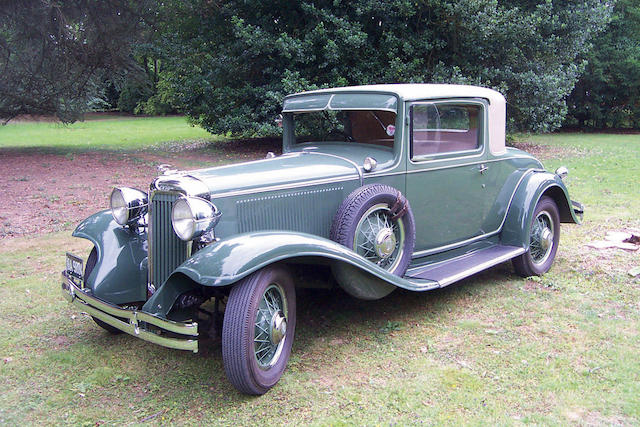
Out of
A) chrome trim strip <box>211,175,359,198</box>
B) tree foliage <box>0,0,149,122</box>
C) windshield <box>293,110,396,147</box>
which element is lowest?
chrome trim strip <box>211,175,359,198</box>

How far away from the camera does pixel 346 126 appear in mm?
4805

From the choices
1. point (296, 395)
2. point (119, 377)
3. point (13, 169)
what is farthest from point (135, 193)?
point (13, 169)

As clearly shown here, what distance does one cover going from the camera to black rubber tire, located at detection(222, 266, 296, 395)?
3.09 m

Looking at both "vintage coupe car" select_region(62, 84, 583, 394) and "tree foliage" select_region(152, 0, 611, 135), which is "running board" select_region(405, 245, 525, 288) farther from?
"tree foliage" select_region(152, 0, 611, 135)

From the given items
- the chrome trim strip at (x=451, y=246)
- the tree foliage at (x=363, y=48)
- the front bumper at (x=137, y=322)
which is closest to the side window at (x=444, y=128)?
the chrome trim strip at (x=451, y=246)

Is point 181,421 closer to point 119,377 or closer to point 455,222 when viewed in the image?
point 119,377

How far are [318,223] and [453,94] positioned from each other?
1732 millimetres

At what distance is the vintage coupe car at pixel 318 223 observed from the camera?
328 cm

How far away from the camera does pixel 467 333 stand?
13.6 feet

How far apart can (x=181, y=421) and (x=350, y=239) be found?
1.66 m

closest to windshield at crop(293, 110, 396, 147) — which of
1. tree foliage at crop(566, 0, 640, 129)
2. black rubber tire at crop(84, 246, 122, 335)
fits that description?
black rubber tire at crop(84, 246, 122, 335)

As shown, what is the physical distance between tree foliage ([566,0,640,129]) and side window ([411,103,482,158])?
66.4ft

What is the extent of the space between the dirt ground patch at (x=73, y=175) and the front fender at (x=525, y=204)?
3.35 m

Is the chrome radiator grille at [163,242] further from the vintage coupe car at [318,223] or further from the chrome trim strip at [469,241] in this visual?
the chrome trim strip at [469,241]
